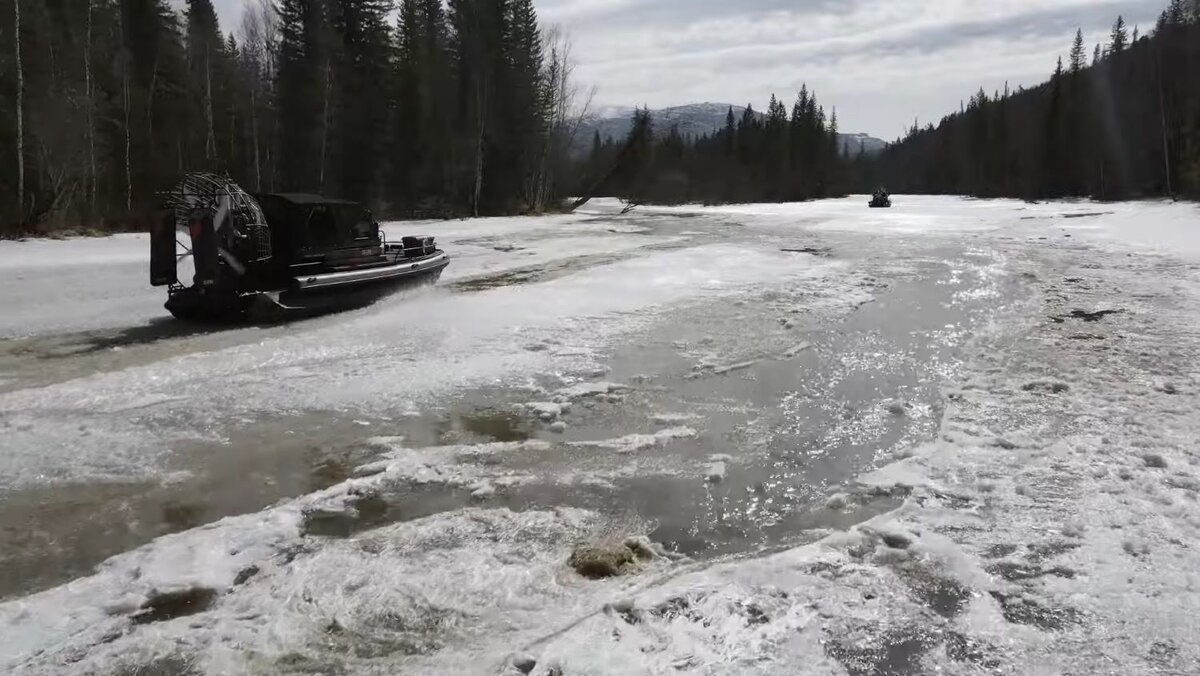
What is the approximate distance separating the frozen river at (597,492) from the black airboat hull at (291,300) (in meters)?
0.32

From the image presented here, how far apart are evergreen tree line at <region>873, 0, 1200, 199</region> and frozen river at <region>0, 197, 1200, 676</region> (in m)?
42.5

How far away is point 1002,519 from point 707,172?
87.3m

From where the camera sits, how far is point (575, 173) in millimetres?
57094

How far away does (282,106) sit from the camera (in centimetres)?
3119

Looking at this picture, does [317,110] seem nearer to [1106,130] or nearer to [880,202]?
[880,202]

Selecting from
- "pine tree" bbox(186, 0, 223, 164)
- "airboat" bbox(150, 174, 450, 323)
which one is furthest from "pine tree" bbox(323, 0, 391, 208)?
"airboat" bbox(150, 174, 450, 323)

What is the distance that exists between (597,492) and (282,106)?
31.7 m

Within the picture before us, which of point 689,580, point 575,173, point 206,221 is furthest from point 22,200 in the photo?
point 575,173

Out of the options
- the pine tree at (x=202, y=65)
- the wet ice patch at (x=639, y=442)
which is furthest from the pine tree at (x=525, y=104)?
the wet ice patch at (x=639, y=442)

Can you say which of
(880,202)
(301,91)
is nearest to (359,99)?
(301,91)

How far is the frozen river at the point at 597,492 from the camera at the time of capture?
3.12 metres

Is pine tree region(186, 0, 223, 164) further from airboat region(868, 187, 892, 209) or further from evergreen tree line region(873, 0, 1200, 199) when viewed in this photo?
evergreen tree line region(873, 0, 1200, 199)

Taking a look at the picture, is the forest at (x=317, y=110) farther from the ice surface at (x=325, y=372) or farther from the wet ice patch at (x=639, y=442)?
the wet ice patch at (x=639, y=442)

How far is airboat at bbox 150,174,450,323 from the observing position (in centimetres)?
944
